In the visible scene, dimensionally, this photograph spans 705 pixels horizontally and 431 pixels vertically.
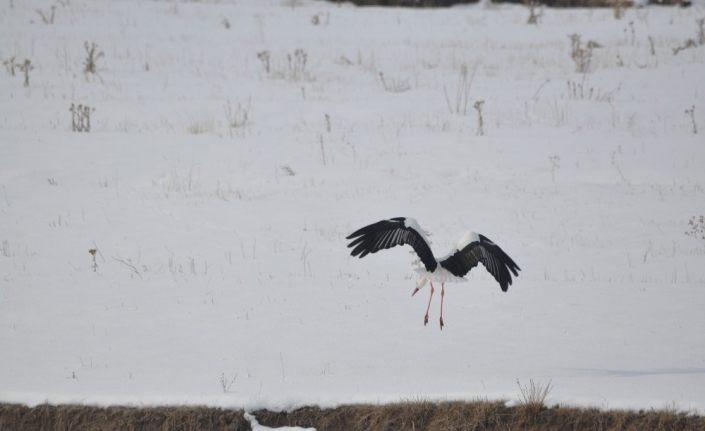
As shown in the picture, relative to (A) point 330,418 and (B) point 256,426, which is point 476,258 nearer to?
(A) point 330,418

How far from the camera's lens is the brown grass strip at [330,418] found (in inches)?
251

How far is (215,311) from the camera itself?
336 inches

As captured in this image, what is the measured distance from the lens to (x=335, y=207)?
39.4 feet

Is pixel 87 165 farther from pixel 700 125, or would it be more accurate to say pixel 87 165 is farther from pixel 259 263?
pixel 700 125

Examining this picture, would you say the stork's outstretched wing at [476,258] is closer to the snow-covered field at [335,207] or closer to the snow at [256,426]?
the snow-covered field at [335,207]

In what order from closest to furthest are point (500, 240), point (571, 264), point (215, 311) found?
point (215, 311) → point (571, 264) → point (500, 240)

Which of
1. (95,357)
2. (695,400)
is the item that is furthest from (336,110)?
(695,400)

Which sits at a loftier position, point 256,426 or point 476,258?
point 476,258

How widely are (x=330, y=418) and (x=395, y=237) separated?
4.73ft

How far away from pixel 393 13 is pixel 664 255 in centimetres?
1578

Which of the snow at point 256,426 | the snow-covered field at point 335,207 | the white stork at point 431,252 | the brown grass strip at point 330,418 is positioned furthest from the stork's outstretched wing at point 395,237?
the snow at point 256,426

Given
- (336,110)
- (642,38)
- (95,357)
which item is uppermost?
(642,38)

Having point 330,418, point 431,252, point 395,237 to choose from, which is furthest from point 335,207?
point 330,418

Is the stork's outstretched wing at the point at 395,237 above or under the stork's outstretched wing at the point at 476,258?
above
